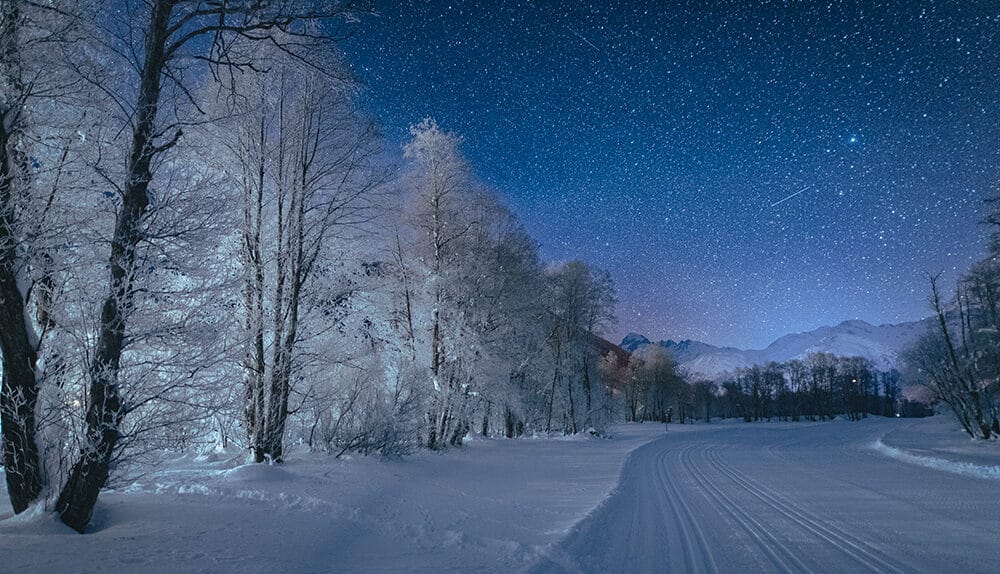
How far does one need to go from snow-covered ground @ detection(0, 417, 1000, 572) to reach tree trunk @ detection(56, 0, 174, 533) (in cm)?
29

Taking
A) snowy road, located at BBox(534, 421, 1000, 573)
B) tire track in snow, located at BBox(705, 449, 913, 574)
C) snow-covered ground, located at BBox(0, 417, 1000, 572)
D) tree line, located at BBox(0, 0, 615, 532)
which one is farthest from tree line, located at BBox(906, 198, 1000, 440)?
tree line, located at BBox(0, 0, 615, 532)

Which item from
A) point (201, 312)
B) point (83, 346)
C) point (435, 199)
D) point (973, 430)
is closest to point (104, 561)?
point (83, 346)

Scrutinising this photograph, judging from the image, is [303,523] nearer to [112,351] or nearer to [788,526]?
[112,351]

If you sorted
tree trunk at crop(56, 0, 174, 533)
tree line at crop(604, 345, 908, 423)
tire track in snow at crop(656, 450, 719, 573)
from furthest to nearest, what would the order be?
tree line at crop(604, 345, 908, 423) → tire track in snow at crop(656, 450, 719, 573) → tree trunk at crop(56, 0, 174, 533)

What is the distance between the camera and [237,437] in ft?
31.9

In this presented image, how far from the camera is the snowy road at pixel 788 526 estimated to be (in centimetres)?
570

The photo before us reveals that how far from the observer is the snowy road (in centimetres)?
570

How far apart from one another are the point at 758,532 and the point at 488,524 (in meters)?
4.20

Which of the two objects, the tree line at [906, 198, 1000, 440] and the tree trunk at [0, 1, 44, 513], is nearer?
the tree trunk at [0, 1, 44, 513]

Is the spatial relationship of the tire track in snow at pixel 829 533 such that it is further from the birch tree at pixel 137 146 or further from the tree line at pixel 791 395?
the tree line at pixel 791 395

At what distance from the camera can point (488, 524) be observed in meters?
6.83

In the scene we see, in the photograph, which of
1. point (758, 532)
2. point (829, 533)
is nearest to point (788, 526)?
point (829, 533)

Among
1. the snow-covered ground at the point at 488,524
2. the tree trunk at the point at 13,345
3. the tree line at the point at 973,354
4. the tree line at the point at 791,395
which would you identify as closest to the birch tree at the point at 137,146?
the tree trunk at the point at 13,345

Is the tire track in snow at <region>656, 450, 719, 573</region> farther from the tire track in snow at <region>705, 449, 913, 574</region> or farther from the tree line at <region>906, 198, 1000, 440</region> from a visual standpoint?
the tree line at <region>906, 198, 1000, 440</region>
